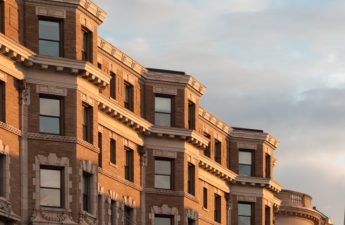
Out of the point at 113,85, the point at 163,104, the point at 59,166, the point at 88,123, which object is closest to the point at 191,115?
the point at 163,104

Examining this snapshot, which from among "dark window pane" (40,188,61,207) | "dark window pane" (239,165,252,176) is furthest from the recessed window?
"dark window pane" (239,165,252,176)

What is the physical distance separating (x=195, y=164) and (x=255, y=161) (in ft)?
50.8

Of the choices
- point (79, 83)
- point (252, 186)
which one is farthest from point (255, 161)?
point (79, 83)

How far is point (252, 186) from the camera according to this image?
134 m

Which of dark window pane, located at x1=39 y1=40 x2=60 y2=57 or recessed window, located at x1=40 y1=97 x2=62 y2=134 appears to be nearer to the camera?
dark window pane, located at x1=39 y1=40 x2=60 y2=57

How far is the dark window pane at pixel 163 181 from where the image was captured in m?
117

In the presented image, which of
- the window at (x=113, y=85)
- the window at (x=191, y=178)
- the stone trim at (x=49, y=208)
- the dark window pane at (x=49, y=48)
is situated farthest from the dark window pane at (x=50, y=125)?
the window at (x=191, y=178)

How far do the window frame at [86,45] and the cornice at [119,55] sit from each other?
5822 millimetres

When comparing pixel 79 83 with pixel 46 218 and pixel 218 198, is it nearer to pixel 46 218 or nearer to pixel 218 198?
pixel 46 218

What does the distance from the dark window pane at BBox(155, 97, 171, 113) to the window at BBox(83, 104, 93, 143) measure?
578 inches

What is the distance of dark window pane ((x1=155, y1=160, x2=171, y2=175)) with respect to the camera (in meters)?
117

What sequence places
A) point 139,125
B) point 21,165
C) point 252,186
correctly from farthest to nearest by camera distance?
point 252,186 → point 139,125 → point 21,165

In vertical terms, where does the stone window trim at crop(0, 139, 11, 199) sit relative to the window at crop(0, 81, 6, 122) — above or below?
below

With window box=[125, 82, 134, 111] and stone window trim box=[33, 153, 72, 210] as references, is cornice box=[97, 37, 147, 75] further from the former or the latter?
stone window trim box=[33, 153, 72, 210]
